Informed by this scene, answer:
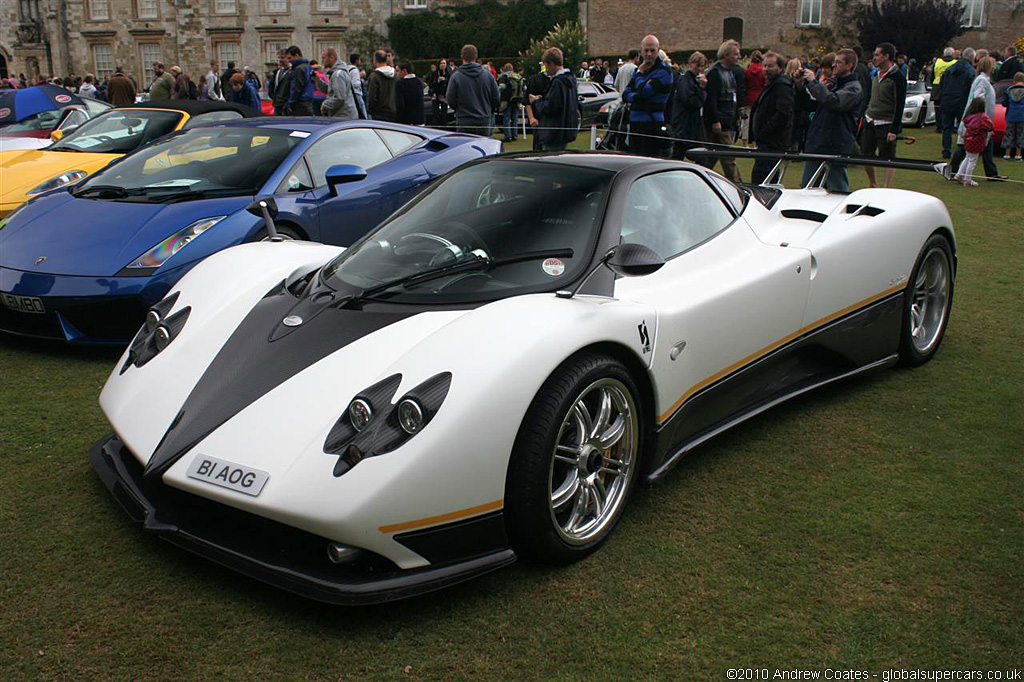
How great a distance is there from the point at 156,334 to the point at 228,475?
1.09 m

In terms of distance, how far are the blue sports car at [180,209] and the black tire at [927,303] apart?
301cm

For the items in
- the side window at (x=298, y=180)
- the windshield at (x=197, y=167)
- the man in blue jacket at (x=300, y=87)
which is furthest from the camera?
the man in blue jacket at (x=300, y=87)

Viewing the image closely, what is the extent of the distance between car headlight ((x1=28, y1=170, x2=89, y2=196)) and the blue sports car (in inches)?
46.4

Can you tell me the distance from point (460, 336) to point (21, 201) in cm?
571

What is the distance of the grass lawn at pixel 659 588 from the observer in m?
2.53

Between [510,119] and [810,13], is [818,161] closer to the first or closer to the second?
[510,119]

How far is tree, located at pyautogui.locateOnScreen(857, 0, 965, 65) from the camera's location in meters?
38.3

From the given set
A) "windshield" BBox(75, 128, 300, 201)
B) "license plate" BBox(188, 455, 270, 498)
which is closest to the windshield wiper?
"license plate" BBox(188, 455, 270, 498)

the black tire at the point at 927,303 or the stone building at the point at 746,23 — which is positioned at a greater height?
the stone building at the point at 746,23

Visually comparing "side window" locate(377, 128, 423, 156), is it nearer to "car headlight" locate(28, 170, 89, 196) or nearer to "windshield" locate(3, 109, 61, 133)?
"car headlight" locate(28, 170, 89, 196)

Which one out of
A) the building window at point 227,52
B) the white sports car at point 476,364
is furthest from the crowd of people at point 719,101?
the building window at point 227,52

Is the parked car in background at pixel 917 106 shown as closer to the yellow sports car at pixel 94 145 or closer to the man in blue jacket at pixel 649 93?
the man in blue jacket at pixel 649 93

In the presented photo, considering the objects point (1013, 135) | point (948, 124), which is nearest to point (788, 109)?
point (948, 124)

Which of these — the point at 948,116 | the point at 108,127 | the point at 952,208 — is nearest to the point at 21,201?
the point at 108,127
